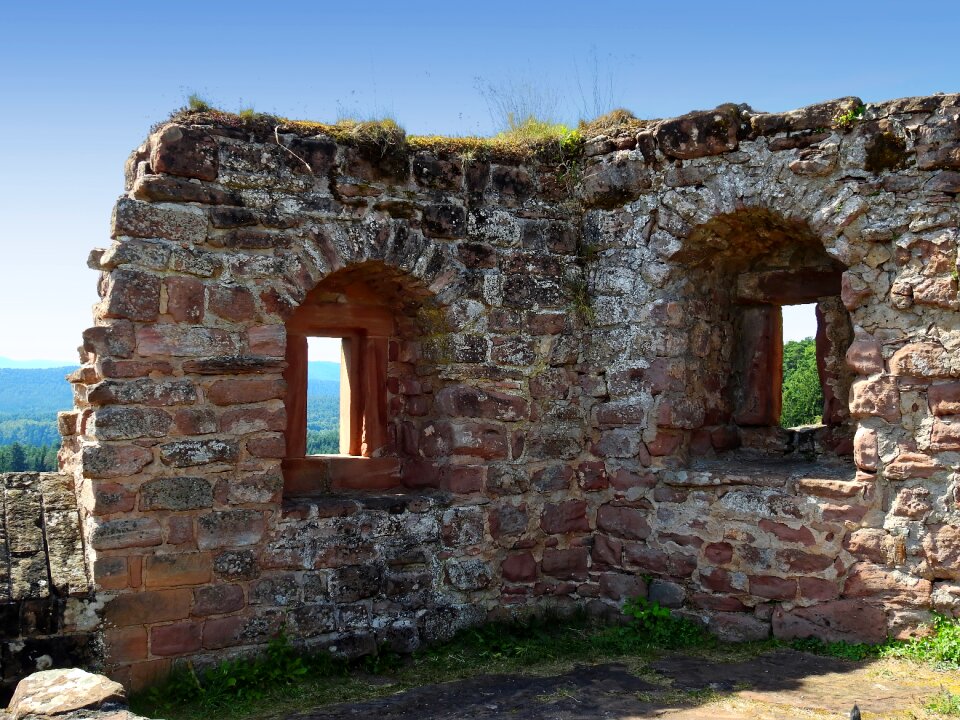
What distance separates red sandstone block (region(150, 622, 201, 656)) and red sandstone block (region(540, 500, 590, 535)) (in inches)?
87.3

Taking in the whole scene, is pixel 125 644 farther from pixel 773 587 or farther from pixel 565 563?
pixel 773 587

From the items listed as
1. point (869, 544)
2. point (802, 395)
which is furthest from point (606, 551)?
point (802, 395)

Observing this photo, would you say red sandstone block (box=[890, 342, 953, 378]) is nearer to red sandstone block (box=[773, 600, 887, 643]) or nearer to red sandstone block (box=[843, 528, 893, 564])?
red sandstone block (box=[843, 528, 893, 564])

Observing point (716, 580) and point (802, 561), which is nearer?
point (802, 561)

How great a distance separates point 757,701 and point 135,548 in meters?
3.22

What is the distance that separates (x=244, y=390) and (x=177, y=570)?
1.01 meters

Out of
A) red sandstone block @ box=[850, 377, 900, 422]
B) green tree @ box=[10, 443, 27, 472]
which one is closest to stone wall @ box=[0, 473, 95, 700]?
red sandstone block @ box=[850, 377, 900, 422]

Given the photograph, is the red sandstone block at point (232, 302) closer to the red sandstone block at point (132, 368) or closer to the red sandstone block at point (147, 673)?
the red sandstone block at point (132, 368)

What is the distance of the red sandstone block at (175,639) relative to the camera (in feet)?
15.7

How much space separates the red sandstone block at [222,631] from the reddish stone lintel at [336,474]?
0.84 meters

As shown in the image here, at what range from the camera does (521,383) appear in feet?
19.3

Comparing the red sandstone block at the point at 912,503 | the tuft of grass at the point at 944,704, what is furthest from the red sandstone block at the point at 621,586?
the tuft of grass at the point at 944,704

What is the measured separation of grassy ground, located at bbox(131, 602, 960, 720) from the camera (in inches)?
182

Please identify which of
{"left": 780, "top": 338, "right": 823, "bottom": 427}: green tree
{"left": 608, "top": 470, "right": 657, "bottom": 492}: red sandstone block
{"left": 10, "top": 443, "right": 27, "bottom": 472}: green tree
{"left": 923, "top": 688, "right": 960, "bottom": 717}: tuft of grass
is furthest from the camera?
{"left": 10, "top": 443, "right": 27, "bottom": 472}: green tree
